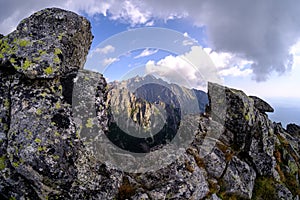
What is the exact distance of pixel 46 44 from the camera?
11.6 m

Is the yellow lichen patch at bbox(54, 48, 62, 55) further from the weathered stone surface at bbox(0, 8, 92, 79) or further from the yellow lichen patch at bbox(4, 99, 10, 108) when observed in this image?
the yellow lichen patch at bbox(4, 99, 10, 108)

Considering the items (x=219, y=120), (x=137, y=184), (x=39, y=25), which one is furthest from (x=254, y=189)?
(x=39, y=25)

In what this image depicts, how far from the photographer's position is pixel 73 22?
13422 mm

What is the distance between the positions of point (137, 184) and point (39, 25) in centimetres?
1015

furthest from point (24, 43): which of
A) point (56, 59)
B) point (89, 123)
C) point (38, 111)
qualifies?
point (89, 123)

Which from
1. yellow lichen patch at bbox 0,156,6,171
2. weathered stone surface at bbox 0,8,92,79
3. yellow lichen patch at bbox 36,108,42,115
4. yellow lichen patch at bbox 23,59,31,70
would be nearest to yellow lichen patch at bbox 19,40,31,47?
weathered stone surface at bbox 0,8,92,79

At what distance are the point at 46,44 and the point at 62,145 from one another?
212 inches

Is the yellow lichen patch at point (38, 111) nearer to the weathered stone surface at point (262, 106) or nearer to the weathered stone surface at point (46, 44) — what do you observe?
the weathered stone surface at point (46, 44)

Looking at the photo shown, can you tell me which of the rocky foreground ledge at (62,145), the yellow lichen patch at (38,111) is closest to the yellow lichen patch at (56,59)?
the rocky foreground ledge at (62,145)

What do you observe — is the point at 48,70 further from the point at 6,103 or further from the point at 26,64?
the point at 6,103

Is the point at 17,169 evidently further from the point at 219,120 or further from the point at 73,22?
the point at 219,120

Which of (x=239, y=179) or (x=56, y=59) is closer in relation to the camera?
(x=56, y=59)

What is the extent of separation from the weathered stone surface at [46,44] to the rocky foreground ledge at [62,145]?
46 mm

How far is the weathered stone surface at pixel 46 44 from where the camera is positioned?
10773 mm
